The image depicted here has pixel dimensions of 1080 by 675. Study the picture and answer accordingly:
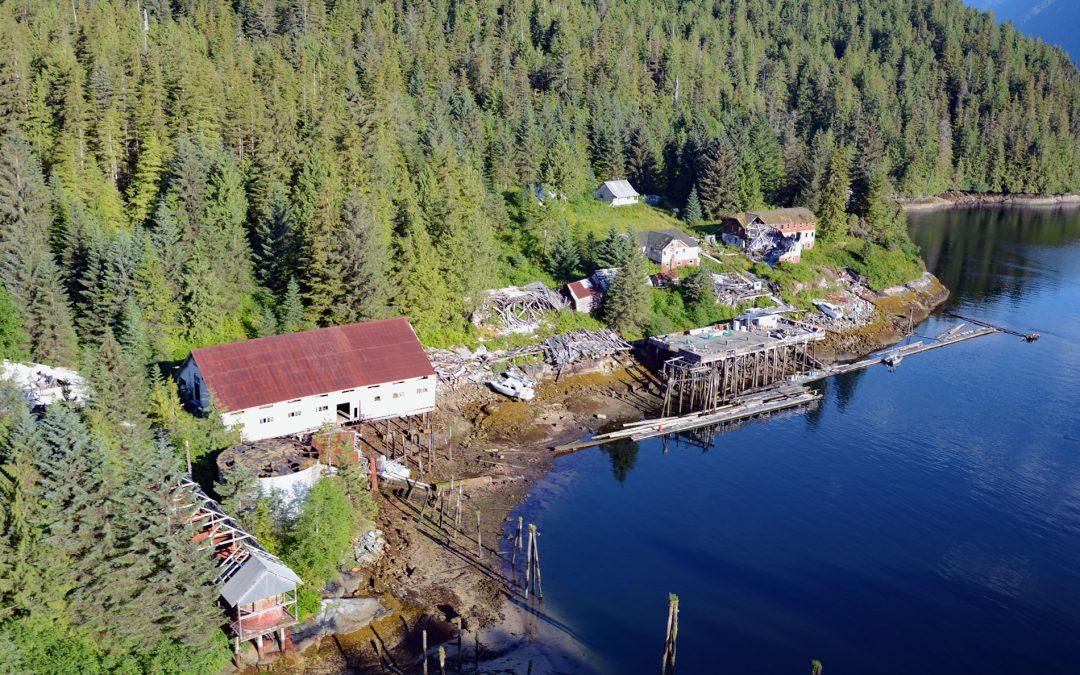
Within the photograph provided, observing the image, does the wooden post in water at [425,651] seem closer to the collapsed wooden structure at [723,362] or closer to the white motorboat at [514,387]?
the white motorboat at [514,387]

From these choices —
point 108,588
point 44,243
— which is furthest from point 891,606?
point 44,243

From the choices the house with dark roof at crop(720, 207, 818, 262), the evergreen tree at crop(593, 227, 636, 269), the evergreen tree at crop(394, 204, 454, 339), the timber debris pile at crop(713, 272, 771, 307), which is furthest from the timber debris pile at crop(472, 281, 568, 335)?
the house with dark roof at crop(720, 207, 818, 262)

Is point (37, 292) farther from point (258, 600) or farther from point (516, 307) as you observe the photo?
point (516, 307)

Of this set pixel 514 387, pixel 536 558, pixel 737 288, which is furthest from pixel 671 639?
pixel 737 288

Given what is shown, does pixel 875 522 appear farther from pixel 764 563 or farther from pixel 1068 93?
pixel 1068 93

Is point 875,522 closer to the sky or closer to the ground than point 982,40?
closer to the ground

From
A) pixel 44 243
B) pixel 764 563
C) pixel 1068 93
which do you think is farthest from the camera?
pixel 1068 93

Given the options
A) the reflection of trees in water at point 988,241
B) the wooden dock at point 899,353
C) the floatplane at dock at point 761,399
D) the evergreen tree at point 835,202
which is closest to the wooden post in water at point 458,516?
the floatplane at dock at point 761,399
